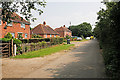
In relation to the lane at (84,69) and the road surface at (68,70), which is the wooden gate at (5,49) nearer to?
the road surface at (68,70)

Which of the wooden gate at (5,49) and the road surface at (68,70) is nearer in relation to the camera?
the road surface at (68,70)

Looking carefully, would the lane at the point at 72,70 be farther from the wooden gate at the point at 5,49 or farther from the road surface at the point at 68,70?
the wooden gate at the point at 5,49

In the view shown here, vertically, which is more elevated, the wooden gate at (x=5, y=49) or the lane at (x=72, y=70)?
the wooden gate at (x=5, y=49)

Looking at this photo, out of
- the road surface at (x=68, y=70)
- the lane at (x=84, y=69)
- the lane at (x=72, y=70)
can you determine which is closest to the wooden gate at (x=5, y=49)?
the road surface at (x=68, y=70)

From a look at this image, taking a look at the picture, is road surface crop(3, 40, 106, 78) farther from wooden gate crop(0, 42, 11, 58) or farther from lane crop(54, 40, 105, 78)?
wooden gate crop(0, 42, 11, 58)

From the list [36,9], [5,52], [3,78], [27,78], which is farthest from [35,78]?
[5,52]

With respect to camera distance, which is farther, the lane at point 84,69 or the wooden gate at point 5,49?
the wooden gate at point 5,49

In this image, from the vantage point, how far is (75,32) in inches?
3317

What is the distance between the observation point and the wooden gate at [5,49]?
10.3 metres

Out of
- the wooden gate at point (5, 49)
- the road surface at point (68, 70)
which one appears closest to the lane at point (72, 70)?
the road surface at point (68, 70)

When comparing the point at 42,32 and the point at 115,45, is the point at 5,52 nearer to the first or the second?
the point at 115,45

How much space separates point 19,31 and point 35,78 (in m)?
23.2

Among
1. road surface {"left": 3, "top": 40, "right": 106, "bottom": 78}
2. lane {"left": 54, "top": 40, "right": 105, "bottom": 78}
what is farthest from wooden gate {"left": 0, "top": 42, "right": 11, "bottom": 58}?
lane {"left": 54, "top": 40, "right": 105, "bottom": 78}

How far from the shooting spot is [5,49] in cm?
1071
